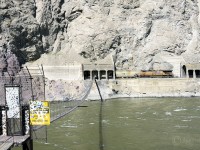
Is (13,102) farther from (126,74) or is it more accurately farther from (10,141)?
(126,74)

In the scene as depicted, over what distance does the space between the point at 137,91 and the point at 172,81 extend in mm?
7878

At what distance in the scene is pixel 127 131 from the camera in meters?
32.9

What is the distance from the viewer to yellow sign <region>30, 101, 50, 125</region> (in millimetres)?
15953

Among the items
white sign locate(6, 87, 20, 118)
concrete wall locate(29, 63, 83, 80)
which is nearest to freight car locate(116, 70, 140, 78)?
concrete wall locate(29, 63, 83, 80)

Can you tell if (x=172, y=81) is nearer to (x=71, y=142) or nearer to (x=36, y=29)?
(x=36, y=29)

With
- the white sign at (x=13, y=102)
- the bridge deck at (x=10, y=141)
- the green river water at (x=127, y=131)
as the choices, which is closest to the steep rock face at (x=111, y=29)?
the green river water at (x=127, y=131)

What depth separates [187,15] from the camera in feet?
303

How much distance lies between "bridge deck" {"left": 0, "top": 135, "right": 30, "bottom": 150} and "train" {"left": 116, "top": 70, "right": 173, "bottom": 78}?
64909 mm

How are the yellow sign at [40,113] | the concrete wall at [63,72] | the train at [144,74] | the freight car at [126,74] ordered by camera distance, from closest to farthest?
the yellow sign at [40,113], the train at [144,74], the concrete wall at [63,72], the freight car at [126,74]

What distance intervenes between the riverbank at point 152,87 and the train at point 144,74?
20.6 feet

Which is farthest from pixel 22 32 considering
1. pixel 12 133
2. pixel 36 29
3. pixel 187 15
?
pixel 12 133

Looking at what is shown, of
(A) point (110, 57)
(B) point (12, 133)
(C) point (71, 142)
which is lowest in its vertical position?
(C) point (71, 142)

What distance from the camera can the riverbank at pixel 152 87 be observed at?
70.8 metres

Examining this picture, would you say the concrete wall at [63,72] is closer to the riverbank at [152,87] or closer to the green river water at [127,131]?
the riverbank at [152,87]
